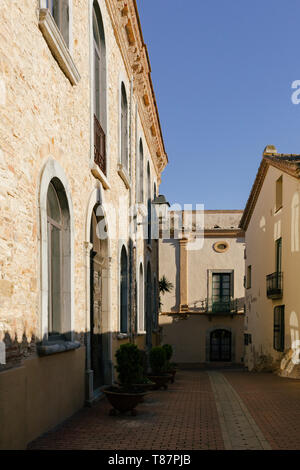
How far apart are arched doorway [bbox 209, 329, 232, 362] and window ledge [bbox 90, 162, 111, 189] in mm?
23177

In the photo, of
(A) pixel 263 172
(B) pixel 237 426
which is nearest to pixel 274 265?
(A) pixel 263 172

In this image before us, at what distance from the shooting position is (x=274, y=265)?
2022cm

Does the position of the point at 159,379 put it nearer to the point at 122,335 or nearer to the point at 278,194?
the point at 122,335

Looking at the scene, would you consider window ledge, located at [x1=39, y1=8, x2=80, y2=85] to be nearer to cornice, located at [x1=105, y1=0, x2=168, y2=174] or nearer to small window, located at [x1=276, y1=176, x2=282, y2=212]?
cornice, located at [x1=105, y1=0, x2=168, y2=174]

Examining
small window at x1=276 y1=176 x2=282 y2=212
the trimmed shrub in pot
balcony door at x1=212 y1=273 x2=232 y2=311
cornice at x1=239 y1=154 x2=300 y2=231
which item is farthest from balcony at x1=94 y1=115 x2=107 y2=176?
balcony door at x1=212 y1=273 x2=232 y2=311

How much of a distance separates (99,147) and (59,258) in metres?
3.46

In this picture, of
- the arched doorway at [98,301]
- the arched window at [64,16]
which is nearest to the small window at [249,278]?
the arched doorway at [98,301]

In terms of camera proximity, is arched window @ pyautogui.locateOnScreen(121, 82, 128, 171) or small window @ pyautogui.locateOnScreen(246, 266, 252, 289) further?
small window @ pyautogui.locateOnScreen(246, 266, 252, 289)

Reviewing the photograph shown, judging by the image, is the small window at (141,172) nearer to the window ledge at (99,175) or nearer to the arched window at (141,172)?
the arched window at (141,172)

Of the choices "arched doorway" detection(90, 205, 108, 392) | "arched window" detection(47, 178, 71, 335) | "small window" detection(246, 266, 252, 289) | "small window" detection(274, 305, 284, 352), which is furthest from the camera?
"small window" detection(246, 266, 252, 289)

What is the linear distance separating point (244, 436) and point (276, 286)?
1286 cm

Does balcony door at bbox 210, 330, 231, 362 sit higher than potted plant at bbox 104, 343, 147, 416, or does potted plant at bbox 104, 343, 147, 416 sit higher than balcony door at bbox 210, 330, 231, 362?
potted plant at bbox 104, 343, 147, 416

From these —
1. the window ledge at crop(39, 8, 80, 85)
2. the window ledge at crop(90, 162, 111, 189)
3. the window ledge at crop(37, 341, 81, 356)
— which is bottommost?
the window ledge at crop(37, 341, 81, 356)

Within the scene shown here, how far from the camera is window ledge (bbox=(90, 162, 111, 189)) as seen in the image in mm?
9470
